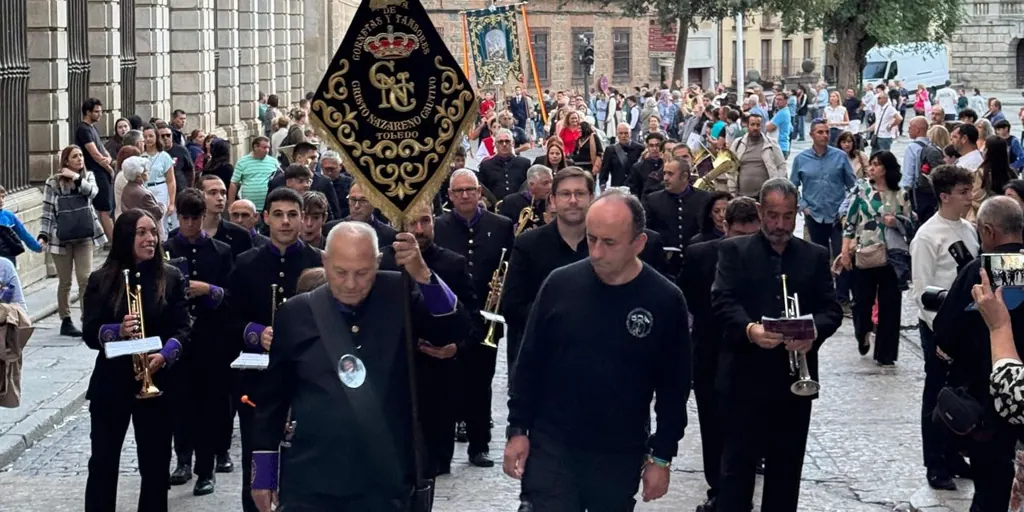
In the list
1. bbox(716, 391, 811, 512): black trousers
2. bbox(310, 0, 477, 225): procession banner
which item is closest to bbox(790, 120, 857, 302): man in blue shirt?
bbox(716, 391, 811, 512): black trousers

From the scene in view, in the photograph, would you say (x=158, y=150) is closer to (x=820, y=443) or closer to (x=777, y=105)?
(x=820, y=443)

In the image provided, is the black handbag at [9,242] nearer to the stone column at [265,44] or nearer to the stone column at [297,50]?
the stone column at [265,44]

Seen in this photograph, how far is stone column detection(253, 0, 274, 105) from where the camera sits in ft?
130

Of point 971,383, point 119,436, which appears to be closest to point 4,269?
point 119,436

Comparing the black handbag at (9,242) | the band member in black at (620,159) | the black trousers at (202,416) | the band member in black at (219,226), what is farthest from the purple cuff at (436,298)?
the band member in black at (620,159)

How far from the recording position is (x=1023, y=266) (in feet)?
21.9

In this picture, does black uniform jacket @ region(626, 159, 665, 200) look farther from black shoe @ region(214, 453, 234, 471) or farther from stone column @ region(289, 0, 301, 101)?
stone column @ region(289, 0, 301, 101)

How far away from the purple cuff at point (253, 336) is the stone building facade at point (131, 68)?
10.3m

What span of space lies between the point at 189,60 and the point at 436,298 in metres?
24.8

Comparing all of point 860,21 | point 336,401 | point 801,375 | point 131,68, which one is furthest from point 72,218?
point 860,21

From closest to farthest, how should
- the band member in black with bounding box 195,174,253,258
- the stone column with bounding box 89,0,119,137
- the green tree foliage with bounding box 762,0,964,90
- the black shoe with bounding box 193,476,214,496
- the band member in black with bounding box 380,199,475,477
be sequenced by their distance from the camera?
the band member in black with bounding box 380,199,475,477 → the black shoe with bounding box 193,476,214,496 → the band member in black with bounding box 195,174,253,258 → the stone column with bounding box 89,0,119,137 → the green tree foliage with bounding box 762,0,964,90

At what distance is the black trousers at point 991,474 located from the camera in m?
7.95

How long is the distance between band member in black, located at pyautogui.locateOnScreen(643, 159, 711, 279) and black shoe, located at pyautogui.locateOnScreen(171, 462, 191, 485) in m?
4.01

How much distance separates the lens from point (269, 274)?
31.2ft
